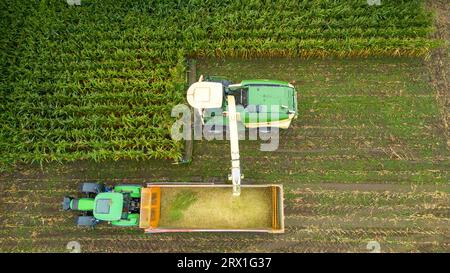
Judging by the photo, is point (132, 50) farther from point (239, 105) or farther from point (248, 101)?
point (248, 101)

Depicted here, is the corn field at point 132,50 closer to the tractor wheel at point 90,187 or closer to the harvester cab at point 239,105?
the tractor wheel at point 90,187

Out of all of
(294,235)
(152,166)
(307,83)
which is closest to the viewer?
(294,235)

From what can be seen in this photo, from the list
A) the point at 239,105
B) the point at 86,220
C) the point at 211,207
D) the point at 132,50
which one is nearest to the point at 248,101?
the point at 239,105

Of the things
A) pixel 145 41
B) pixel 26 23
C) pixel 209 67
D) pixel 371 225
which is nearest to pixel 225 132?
pixel 209 67

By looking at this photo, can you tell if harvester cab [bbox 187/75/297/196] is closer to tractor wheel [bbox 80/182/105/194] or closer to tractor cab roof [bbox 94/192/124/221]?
tractor cab roof [bbox 94/192/124/221]

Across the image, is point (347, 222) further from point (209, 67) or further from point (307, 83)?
point (209, 67)

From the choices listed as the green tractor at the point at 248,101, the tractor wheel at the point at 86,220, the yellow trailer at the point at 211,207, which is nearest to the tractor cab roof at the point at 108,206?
the tractor wheel at the point at 86,220
